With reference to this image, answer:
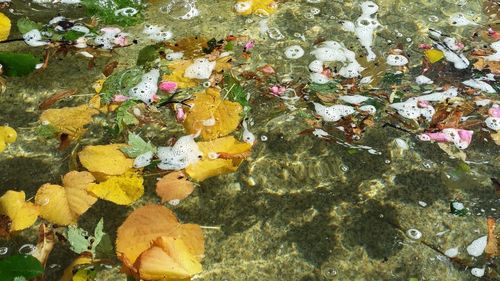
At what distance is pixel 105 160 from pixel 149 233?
503 millimetres

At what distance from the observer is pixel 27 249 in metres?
2.18

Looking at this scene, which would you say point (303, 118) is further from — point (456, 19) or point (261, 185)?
point (456, 19)

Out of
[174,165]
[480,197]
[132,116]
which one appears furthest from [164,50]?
[480,197]

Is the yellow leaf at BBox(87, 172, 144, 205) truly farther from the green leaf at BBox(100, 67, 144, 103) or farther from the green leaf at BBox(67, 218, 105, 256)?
the green leaf at BBox(100, 67, 144, 103)

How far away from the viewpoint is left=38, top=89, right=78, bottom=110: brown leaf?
2797 mm

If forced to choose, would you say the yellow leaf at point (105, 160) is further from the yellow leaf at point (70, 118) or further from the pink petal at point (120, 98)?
the pink petal at point (120, 98)

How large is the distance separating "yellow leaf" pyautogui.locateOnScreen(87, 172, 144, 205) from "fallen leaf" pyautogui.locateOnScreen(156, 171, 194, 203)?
0.09 m

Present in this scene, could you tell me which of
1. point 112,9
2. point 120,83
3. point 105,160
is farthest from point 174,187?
point 112,9

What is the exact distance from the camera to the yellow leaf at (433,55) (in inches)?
124

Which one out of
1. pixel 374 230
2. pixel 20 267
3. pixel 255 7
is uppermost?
pixel 255 7

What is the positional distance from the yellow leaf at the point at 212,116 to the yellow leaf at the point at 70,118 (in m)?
0.53

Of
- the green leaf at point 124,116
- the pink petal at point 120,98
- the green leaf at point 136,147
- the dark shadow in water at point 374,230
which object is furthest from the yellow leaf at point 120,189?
the dark shadow in water at point 374,230

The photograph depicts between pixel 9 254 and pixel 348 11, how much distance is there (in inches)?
99.1

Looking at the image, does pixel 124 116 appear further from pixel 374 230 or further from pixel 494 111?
pixel 494 111
